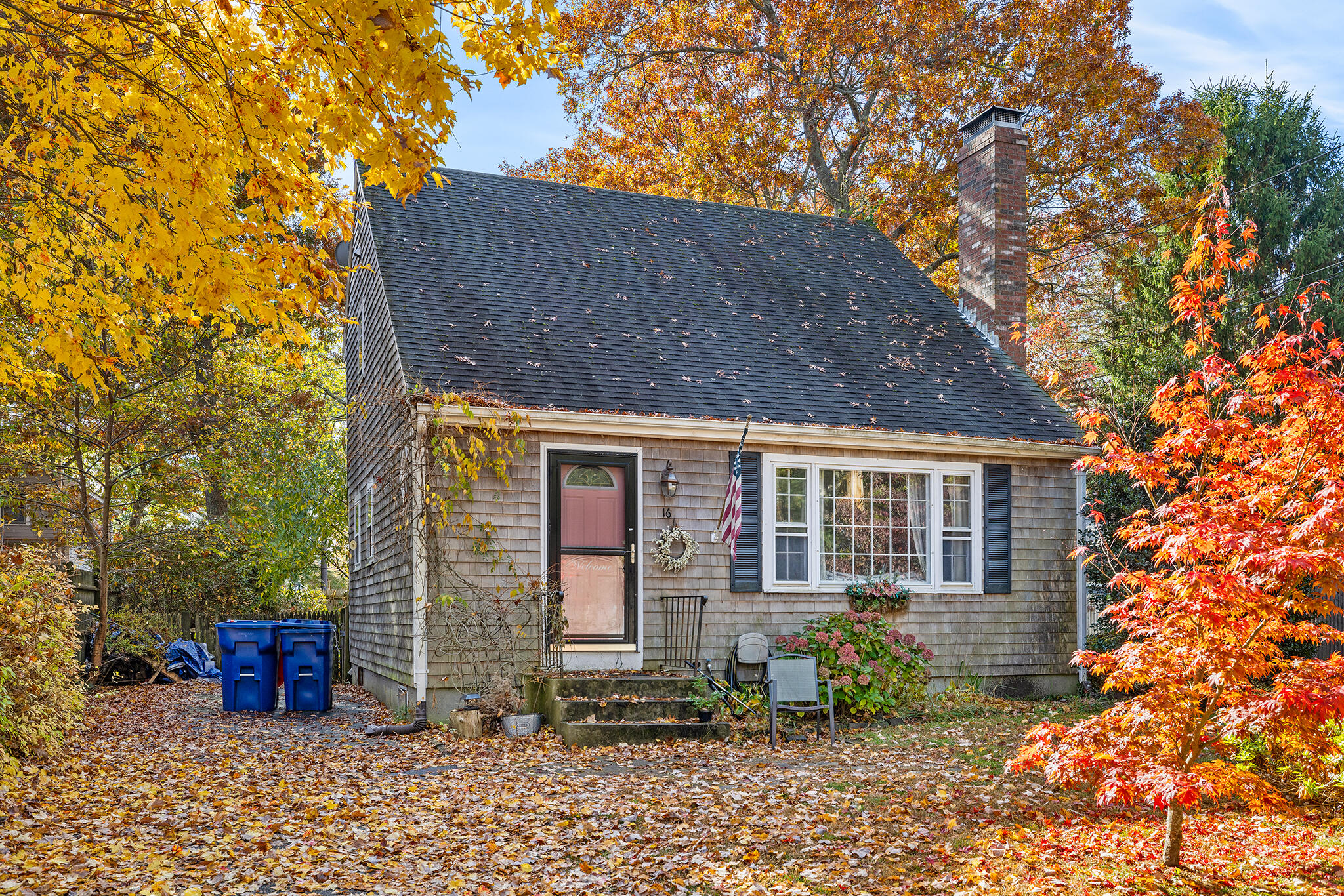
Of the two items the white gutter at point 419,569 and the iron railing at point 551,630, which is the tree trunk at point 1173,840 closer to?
the iron railing at point 551,630

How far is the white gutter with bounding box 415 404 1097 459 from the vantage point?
945 centimetres

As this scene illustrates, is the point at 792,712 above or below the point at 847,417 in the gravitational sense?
below

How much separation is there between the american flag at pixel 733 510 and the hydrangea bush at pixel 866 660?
3.77 ft

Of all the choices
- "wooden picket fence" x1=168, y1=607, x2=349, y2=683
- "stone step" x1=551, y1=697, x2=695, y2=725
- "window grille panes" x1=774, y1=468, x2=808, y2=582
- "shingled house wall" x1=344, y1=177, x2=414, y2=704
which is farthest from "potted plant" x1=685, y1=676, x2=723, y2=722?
"wooden picket fence" x1=168, y1=607, x2=349, y2=683

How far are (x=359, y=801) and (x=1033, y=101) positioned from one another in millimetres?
18139

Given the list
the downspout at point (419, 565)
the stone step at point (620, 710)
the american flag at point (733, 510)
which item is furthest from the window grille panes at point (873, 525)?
the downspout at point (419, 565)

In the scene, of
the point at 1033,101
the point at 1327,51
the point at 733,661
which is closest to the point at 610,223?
the point at 733,661

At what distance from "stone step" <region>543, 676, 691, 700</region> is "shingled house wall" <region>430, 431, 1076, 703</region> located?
80 cm

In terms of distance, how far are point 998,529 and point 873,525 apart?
152cm

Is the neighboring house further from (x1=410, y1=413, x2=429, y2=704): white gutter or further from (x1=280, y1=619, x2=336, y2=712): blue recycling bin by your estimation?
(x1=410, y1=413, x2=429, y2=704): white gutter

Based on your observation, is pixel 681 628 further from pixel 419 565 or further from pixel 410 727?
pixel 410 727

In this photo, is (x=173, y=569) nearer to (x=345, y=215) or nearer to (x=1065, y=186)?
(x=345, y=215)

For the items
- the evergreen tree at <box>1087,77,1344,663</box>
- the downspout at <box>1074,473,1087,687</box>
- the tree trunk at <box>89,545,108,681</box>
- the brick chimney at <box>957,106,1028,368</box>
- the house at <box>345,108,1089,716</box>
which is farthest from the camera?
the evergreen tree at <box>1087,77,1344,663</box>

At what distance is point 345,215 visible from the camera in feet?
21.6
